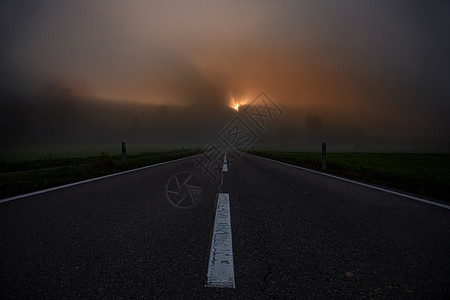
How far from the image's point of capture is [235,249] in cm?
175

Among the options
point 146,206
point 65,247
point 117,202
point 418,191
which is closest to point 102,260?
point 65,247

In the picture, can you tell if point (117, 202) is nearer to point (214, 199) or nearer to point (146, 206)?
point (146, 206)

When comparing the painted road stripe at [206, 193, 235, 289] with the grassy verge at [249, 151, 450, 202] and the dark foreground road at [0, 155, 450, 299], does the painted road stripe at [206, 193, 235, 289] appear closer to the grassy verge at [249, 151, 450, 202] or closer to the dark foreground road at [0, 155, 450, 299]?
the dark foreground road at [0, 155, 450, 299]

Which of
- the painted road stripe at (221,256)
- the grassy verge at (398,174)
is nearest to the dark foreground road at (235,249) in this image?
the painted road stripe at (221,256)

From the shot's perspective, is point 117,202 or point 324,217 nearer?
point 324,217

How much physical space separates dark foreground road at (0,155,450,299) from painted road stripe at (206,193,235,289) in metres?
0.05

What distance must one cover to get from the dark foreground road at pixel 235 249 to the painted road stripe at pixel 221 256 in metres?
0.05

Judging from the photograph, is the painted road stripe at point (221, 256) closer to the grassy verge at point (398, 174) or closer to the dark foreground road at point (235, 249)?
the dark foreground road at point (235, 249)

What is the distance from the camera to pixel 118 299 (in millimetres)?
1151

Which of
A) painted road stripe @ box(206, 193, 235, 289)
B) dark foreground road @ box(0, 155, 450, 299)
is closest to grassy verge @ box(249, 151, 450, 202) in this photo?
dark foreground road @ box(0, 155, 450, 299)

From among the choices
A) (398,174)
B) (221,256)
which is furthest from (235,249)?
(398,174)

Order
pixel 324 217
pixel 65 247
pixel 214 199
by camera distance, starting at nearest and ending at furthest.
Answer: pixel 65 247
pixel 324 217
pixel 214 199

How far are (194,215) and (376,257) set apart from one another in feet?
6.66

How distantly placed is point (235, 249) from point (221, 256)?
17 centimetres
